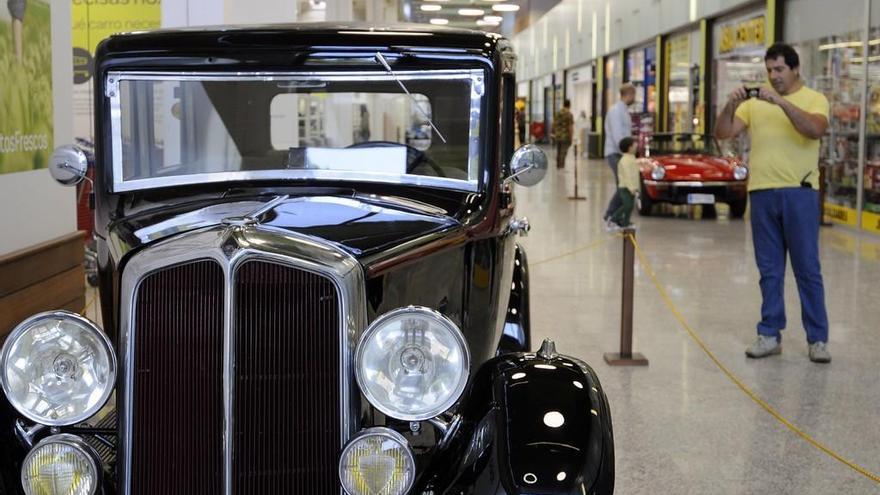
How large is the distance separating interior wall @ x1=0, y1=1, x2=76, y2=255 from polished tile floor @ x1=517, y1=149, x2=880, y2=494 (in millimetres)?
3168

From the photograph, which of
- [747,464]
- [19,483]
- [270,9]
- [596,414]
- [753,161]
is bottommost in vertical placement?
[747,464]

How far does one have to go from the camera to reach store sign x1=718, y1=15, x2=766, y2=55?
17438 millimetres

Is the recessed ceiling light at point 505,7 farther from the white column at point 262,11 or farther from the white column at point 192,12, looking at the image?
the white column at point 192,12

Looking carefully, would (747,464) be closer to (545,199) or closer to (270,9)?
(270,9)

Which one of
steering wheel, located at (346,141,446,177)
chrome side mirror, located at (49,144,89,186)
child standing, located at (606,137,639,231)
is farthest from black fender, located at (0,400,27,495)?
child standing, located at (606,137,639,231)

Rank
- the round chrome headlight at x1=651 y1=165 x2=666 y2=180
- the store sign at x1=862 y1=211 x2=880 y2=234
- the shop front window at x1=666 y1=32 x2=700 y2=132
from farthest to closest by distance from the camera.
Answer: the shop front window at x1=666 y1=32 x2=700 y2=132 → the round chrome headlight at x1=651 y1=165 x2=666 y2=180 → the store sign at x1=862 y1=211 x2=880 y2=234

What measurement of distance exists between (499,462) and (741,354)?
4306 millimetres

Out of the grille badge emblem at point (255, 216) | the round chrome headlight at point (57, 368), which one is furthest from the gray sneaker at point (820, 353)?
the round chrome headlight at point (57, 368)

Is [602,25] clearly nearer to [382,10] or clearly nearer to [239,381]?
[382,10]

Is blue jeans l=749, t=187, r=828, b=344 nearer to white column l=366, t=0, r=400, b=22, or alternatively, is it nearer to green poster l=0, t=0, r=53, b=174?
green poster l=0, t=0, r=53, b=174

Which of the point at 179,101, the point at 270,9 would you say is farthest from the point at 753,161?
the point at 270,9

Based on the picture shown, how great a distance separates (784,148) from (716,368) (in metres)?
1.38

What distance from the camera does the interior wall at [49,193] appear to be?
5.33m

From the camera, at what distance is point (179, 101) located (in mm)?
3676
